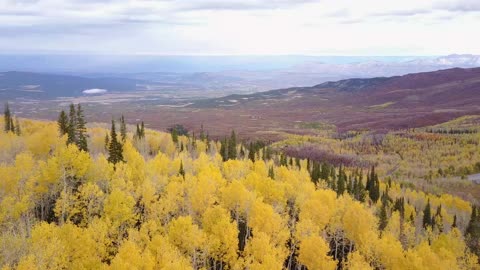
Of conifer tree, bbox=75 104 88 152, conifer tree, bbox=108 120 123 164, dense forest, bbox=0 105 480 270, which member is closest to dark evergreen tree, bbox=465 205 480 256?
dense forest, bbox=0 105 480 270

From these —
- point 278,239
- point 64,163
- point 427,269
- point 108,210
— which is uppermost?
point 64,163

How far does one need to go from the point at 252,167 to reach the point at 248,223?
39201 mm

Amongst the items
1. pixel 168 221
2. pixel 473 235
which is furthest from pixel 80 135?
pixel 473 235

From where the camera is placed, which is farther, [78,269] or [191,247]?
[191,247]

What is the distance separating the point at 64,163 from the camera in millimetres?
76000

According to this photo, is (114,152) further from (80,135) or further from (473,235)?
(473,235)

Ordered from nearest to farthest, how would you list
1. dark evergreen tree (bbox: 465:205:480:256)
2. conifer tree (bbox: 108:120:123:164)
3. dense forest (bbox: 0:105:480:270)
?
dense forest (bbox: 0:105:480:270) → conifer tree (bbox: 108:120:123:164) → dark evergreen tree (bbox: 465:205:480:256)

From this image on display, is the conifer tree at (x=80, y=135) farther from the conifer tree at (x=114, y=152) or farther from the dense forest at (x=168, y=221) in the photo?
the conifer tree at (x=114, y=152)

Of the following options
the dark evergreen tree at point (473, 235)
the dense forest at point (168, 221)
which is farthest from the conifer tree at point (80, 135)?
the dark evergreen tree at point (473, 235)

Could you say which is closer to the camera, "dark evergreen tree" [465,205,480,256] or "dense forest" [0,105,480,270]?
"dense forest" [0,105,480,270]

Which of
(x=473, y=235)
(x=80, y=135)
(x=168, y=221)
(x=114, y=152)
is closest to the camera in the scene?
(x=168, y=221)

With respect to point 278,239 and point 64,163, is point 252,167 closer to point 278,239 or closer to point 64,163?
point 278,239

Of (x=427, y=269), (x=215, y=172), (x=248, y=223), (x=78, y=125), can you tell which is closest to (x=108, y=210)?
(x=248, y=223)

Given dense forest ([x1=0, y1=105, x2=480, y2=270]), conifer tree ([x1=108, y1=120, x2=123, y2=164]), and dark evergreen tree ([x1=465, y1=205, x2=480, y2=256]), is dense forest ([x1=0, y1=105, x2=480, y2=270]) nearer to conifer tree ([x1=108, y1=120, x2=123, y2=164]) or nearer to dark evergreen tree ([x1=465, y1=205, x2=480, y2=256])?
conifer tree ([x1=108, y1=120, x2=123, y2=164])
